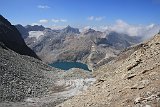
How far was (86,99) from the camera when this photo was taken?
30.5 m

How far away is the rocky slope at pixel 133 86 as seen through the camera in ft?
79.6

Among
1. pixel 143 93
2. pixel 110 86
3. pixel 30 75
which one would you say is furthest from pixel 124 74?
pixel 30 75

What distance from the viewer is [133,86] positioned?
1051 inches

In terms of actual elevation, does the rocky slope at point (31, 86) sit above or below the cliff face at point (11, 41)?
below

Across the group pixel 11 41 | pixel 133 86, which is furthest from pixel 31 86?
pixel 11 41

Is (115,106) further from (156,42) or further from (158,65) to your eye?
(156,42)

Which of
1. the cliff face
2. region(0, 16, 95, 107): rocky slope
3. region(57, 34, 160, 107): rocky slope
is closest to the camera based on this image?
region(57, 34, 160, 107): rocky slope

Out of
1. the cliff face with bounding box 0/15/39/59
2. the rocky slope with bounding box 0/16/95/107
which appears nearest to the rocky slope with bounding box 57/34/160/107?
the rocky slope with bounding box 0/16/95/107

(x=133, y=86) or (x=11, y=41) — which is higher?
(x=11, y=41)

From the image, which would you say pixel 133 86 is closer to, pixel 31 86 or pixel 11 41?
pixel 31 86

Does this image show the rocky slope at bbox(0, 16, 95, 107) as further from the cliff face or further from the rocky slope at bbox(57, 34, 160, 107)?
the cliff face

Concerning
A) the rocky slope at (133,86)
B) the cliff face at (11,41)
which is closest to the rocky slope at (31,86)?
the rocky slope at (133,86)

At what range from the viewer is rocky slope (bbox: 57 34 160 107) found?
2425 centimetres

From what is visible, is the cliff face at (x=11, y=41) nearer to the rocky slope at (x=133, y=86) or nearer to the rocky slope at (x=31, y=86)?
the rocky slope at (x=31, y=86)
